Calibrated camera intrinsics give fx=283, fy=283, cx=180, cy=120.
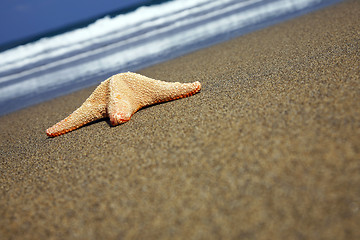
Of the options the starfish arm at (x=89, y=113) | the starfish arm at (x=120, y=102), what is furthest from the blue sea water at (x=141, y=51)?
the starfish arm at (x=120, y=102)

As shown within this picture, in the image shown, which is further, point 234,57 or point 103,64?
point 103,64

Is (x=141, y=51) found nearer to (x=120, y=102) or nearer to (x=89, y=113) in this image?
(x=89, y=113)

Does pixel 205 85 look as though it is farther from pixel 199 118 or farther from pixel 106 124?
pixel 106 124

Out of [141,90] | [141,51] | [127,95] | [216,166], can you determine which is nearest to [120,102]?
[127,95]

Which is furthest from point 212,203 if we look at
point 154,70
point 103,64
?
point 103,64

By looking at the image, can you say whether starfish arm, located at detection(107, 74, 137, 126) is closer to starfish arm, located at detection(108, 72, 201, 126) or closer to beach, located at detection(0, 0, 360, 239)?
starfish arm, located at detection(108, 72, 201, 126)
